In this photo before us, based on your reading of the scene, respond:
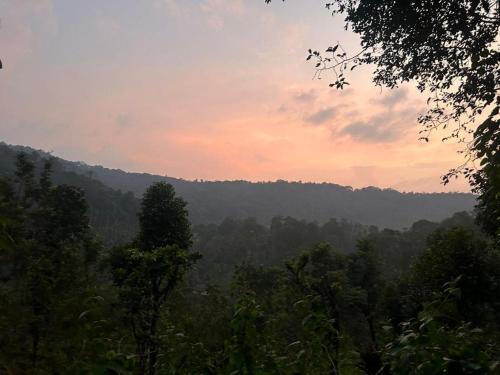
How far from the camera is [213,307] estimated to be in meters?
24.1

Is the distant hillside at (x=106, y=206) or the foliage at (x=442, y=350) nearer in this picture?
the foliage at (x=442, y=350)

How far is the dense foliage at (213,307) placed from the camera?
2393mm

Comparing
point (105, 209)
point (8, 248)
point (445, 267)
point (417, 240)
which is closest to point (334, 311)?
point (445, 267)

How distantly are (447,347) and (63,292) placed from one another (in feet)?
51.9

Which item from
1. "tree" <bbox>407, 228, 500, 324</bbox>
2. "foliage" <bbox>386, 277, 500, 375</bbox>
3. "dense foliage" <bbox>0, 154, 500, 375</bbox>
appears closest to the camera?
"foliage" <bbox>386, 277, 500, 375</bbox>

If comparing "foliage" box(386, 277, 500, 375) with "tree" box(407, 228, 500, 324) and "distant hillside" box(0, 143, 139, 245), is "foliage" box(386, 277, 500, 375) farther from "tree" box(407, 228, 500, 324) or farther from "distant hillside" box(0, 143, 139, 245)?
"distant hillside" box(0, 143, 139, 245)

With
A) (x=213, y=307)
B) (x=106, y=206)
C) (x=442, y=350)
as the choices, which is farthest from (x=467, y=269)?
(x=106, y=206)

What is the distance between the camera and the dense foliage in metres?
2.39

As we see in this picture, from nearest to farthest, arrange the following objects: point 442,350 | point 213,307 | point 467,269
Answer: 1. point 442,350
2. point 467,269
3. point 213,307

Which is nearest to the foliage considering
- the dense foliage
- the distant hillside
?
the dense foliage

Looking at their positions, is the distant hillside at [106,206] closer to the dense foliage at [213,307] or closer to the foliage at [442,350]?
the dense foliage at [213,307]

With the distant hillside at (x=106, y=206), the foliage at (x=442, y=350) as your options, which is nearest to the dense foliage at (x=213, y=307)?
the foliage at (x=442, y=350)

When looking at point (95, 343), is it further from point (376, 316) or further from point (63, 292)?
point (376, 316)

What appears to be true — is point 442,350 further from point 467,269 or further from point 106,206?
point 106,206
